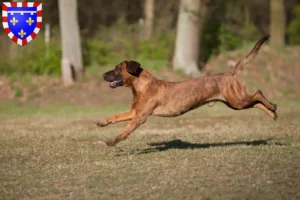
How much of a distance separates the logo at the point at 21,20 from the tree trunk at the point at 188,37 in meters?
11.1

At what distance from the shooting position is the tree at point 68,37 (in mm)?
22000

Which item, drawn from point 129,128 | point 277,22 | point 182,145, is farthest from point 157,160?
point 277,22

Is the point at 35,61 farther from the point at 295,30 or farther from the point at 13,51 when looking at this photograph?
the point at 295,30

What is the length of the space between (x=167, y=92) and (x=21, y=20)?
492 cm

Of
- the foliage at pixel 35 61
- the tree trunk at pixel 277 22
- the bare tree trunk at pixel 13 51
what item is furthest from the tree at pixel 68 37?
the tree trunk at pixel 277 22

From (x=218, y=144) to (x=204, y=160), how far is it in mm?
2079

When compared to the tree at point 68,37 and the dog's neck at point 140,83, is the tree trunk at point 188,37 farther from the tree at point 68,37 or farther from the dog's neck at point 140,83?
the dog's neck at point 140,83

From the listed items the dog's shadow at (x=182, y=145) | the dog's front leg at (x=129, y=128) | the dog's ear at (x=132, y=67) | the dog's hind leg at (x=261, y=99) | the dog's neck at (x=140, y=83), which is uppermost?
the dog's ear at (x=132, y=67)

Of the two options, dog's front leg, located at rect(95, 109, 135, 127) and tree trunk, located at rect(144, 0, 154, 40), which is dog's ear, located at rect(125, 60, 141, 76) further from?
tree trunk, located at rect(144, 0, 154, 40)

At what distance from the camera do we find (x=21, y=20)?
13.0 m

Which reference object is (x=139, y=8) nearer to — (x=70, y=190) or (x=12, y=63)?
(x=12, y=63)

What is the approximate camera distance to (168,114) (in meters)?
9.80

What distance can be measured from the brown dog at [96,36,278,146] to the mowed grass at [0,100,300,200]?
768 mm

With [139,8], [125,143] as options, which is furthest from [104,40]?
[125,143]
